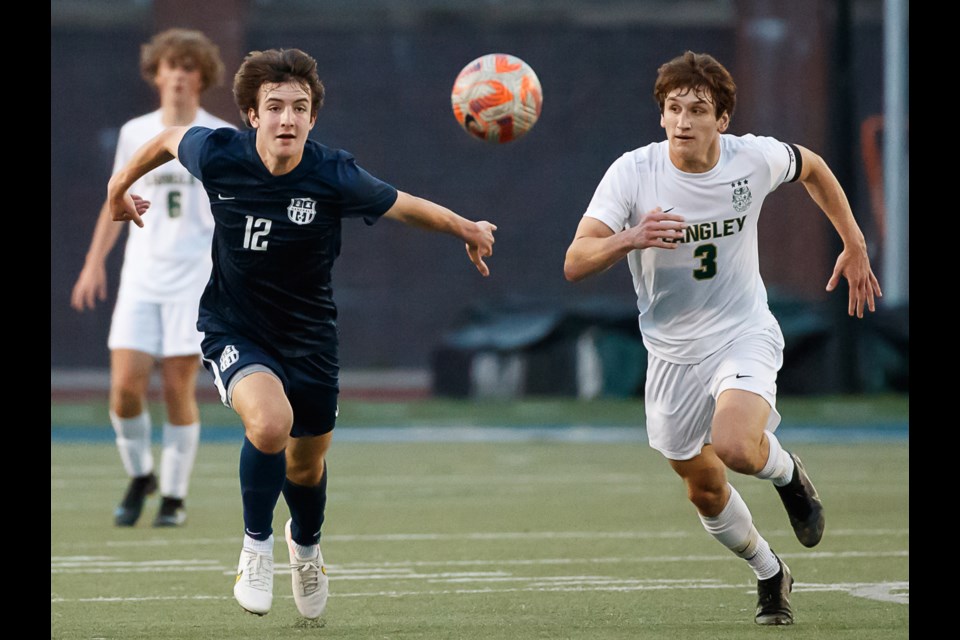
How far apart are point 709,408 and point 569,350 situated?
38.4 feet

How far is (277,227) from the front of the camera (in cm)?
620

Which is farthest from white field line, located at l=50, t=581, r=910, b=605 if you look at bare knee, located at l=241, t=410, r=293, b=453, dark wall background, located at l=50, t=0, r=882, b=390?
dark wall background, located at l=50, t=0, r=882, b=390

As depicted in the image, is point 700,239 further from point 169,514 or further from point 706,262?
point 169,514

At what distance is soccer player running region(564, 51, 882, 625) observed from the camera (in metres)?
6.46

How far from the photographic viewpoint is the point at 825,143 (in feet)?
81.4

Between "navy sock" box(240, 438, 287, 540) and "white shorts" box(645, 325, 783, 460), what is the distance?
60.0 inches

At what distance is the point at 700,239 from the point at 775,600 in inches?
56.7

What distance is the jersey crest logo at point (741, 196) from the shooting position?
6605 mm

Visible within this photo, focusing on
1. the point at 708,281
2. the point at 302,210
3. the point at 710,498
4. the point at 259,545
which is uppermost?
the point at 302,210

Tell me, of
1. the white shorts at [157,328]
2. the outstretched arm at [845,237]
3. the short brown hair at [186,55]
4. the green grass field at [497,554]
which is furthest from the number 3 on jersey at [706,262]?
the short brown hair at [186,55]

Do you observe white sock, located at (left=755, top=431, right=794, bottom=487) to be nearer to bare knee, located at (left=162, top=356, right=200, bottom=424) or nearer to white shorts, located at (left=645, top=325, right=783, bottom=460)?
white shorts, located at (left=645, top=325, right=783, bottom=460)

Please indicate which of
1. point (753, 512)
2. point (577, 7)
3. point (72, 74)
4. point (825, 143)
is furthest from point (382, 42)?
point (753, 512)

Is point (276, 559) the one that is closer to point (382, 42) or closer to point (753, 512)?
point (753, 512)

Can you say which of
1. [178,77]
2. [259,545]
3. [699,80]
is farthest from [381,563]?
[178,77]
